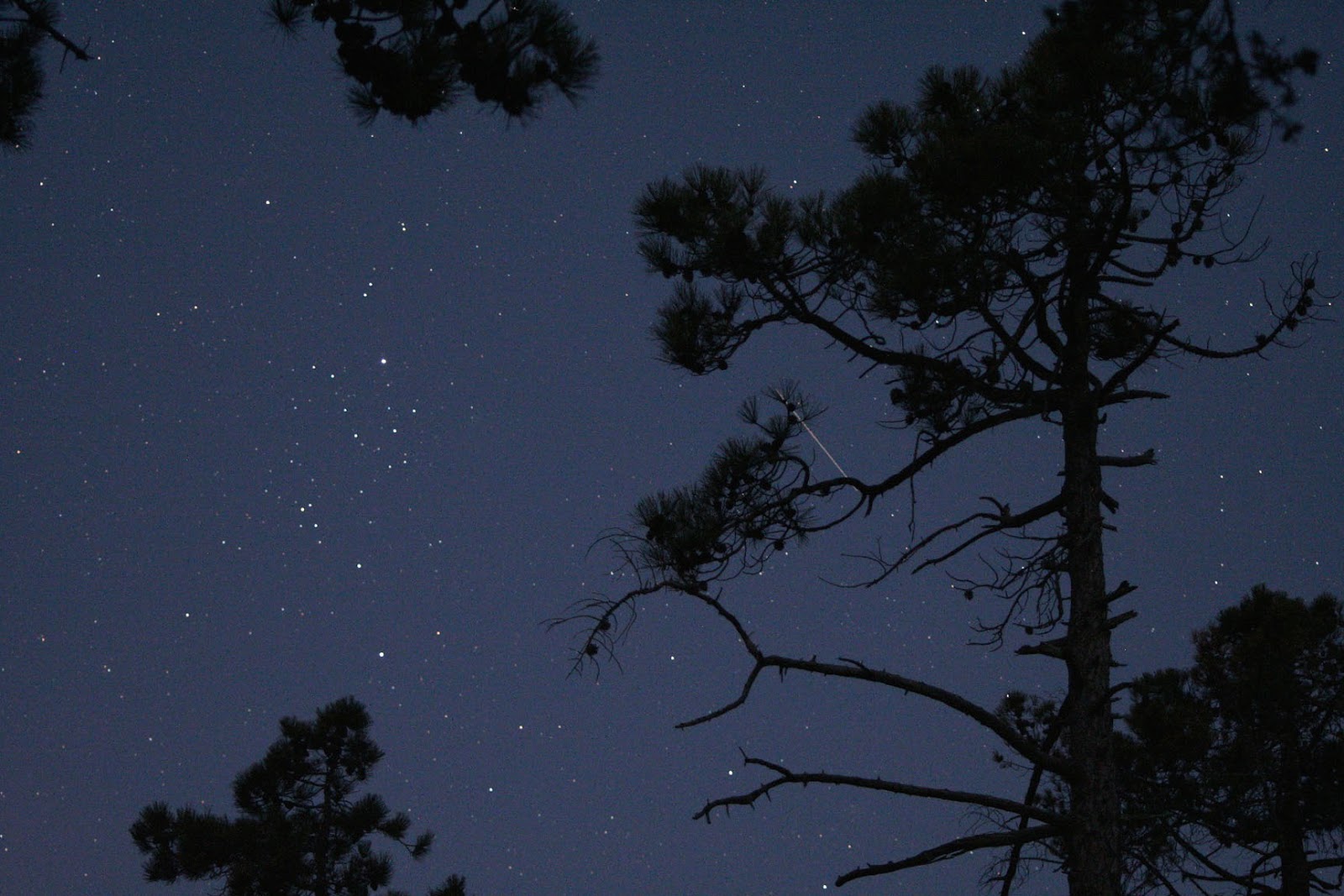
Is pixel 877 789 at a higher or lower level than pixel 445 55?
lower

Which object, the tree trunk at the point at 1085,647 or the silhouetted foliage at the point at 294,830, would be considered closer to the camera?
the tree trunk at the point at 1085,647

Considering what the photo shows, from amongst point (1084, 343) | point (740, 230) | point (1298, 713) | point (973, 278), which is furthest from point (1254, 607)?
point (740, 230)

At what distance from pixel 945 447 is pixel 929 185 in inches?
60.3

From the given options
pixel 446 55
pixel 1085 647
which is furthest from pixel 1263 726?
pixel 446 55

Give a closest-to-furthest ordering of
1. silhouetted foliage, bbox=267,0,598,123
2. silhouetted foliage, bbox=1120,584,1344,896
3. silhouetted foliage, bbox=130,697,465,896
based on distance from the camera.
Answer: silhouetted foliage, bbox=267,0,598,123
silhouetted foliage, bbox=1120,584,1344,896
silhouetted foliage, bbox=130,697,465,896

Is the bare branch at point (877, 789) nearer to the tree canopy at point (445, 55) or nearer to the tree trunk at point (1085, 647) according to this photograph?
the tree trunk at point (1085, 647)

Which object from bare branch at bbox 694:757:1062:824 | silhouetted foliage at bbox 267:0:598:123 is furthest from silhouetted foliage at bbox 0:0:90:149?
bare branch at bbox 694:757:1062:824

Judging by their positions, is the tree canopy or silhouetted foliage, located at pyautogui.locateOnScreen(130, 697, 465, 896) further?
silhouetted foliage, located at pyautogui.locateOnScreen(130, 697, 465, 896)

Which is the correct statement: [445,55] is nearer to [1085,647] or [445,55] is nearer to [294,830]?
[1085,647]

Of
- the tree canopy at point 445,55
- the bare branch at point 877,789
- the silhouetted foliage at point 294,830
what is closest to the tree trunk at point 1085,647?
the bare branch at point 877,789

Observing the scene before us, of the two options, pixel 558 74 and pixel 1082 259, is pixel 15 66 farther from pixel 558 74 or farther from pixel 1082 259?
pixel 1082 259

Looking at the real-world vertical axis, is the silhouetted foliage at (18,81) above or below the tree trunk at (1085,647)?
above

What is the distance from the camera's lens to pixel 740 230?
636 centimetres

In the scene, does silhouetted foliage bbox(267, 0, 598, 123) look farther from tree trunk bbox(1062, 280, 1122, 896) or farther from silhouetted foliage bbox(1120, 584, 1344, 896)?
silhouetted foliage bbox(1120, 584, 1344, 896)
